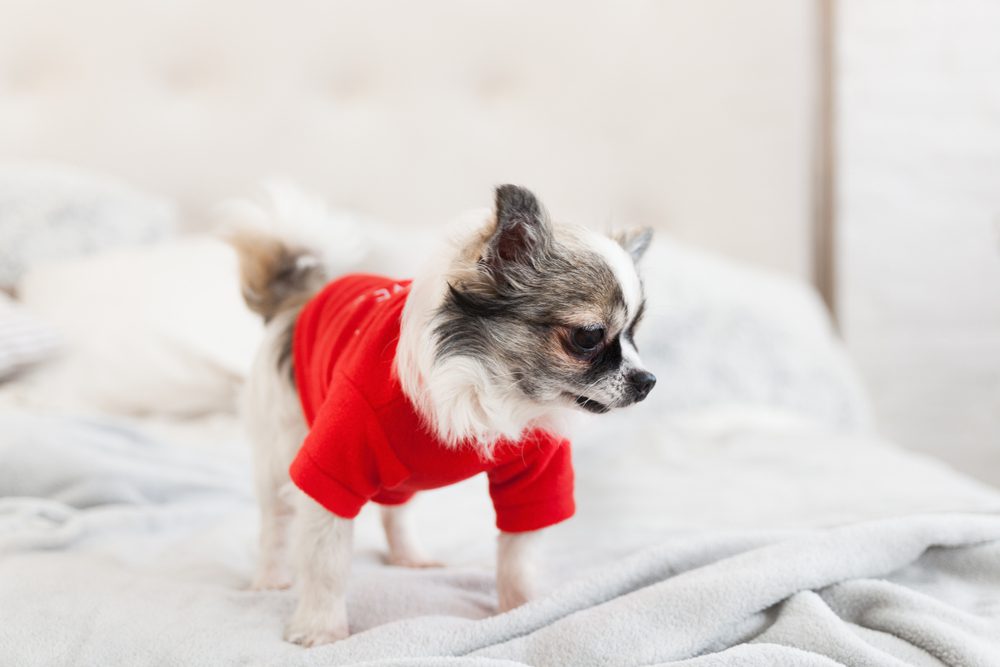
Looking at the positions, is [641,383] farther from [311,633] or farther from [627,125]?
[627,125]

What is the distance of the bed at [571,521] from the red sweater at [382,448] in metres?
0.13

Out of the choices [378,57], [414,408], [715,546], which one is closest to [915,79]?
[378,57]

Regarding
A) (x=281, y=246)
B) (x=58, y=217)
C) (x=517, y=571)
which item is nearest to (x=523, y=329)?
(x=517, y=571)

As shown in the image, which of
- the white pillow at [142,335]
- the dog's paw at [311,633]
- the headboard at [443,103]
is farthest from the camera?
the headboard at [443,103]

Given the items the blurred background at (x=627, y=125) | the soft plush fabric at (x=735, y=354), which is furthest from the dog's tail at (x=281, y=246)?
the blurred background at (x=627, y=125)

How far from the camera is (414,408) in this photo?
102 centimetres

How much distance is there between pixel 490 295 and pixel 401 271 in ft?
A: 3.64

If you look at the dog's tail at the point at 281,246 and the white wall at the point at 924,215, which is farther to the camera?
the white wall at the point at 924,215

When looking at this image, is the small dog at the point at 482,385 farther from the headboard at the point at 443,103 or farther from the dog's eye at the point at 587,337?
the headboard at the point at 443,103

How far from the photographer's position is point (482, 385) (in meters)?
1.00

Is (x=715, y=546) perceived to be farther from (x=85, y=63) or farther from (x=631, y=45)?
(x=85, y=63)

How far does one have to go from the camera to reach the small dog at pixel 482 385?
98 centimetres

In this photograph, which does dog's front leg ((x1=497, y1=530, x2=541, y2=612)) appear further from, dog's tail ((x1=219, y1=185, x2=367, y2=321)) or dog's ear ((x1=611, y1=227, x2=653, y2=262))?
dog's tail ((x1=219, y1=185, x2=367, y2=321))

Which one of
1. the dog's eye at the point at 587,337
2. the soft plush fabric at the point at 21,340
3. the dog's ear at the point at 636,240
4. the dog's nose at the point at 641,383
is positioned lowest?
the soft plush fabric at the point at 21,340
